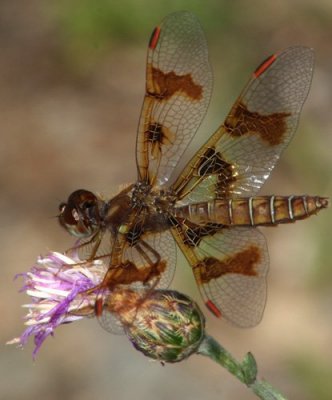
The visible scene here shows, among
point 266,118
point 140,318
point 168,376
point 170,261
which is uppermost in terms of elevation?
point 266,118

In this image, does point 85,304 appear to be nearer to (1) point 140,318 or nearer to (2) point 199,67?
(1) point 140,318

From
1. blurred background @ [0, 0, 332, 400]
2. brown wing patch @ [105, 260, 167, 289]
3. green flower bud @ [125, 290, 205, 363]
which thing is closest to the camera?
brown wing patch @ [105, 260, 167, 289]

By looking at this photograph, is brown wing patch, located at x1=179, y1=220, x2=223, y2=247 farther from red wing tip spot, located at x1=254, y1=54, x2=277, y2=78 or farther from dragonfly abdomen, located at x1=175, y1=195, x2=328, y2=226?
red wing tip spot, located at x1=254, y1=54, x2=277, y2=78

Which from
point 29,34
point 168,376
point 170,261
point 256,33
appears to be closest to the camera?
point 170,261

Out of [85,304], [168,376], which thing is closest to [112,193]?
[85,304]

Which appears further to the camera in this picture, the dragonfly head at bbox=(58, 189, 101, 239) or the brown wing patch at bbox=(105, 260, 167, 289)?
the dragonfly head at bbox=(58, 189, 101, 239)

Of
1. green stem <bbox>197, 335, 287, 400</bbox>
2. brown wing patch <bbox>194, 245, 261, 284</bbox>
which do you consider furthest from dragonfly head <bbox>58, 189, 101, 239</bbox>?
green stem <bbox>197, 335, 287, 400</bbox>
